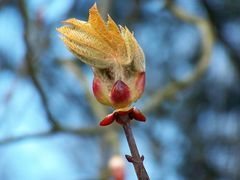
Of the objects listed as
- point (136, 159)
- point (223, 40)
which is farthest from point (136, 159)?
point (223, 40)

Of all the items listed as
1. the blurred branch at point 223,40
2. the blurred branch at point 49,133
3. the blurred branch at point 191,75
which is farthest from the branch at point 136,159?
the blurred branch at point 223,40

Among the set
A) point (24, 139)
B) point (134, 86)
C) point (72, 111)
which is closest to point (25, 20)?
point (24, 139)

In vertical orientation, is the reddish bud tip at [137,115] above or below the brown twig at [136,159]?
above

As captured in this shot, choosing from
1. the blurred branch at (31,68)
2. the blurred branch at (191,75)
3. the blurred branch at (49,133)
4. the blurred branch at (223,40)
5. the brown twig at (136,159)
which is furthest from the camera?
the blurred branch at (223,40)

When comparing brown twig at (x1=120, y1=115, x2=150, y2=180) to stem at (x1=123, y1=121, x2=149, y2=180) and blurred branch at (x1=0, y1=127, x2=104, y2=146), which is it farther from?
blurred branch at (x1=0, y1=127, x2=104, y2=146)

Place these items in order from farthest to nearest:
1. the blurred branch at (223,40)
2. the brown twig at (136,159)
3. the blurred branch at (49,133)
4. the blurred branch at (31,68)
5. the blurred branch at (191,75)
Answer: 1. the blurred branch at (223,40)
2. the blurred branch at (191,75)
3. the blurred branch at (49,133)
4. the blurred branch at (31,68)
5. the brown twig at (136,159)

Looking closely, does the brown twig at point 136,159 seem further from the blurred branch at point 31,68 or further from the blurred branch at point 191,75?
the blurred branch at point 191,75

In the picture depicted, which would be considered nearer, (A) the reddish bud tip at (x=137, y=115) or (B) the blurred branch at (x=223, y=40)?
(A) the reddish bud tip at (x=137, y=115)

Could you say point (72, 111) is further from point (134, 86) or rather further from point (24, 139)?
point (134, 86)
